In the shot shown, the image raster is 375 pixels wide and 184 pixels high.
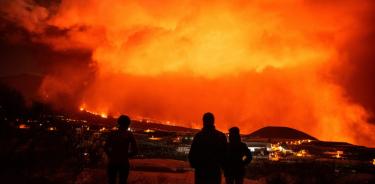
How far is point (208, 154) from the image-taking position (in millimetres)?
6953

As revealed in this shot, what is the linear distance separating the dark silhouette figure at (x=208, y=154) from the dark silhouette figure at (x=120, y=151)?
Result: 2.06 metres

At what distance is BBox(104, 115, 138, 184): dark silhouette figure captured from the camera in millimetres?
8445

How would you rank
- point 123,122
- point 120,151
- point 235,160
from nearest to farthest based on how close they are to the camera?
point 120,151 → point 123,122 → point 235,160

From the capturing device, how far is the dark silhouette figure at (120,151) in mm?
8445

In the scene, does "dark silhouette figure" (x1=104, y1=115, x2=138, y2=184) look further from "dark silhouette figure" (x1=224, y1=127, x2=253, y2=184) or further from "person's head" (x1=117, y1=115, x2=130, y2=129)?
"dark silhouette figure" (x1=224, y1=127, x2=253, y2=184)

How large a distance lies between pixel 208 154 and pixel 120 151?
2.37 m

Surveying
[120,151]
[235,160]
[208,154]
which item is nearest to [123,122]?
[120,151]

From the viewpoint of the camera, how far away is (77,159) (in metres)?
19.2

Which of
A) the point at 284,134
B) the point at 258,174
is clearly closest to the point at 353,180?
the point at 258,174

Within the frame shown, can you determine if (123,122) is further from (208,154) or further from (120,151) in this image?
(208,154)

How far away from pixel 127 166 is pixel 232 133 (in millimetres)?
2918

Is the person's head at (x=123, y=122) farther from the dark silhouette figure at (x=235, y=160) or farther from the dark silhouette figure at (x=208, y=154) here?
the dark silhouette figure at (x=235, y=160)

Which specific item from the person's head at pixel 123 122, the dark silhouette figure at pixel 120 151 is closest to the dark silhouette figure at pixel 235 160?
the dark silhouette figure at pixel 120 151

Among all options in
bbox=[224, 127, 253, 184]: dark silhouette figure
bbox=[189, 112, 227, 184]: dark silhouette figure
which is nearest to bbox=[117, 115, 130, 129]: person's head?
bbox=[189, 112, 227, 184]: dark silhouette figure
